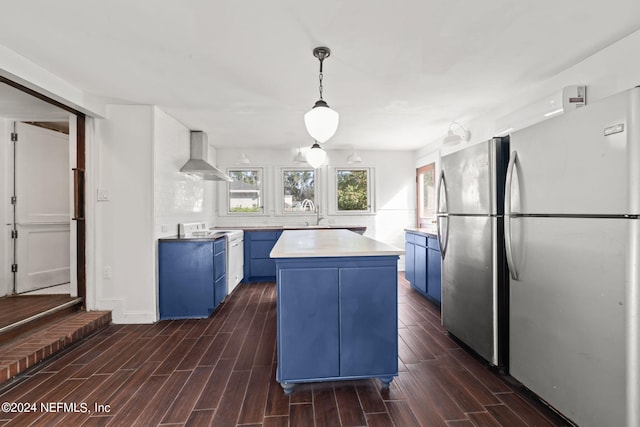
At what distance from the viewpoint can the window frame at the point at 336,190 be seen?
586 cm

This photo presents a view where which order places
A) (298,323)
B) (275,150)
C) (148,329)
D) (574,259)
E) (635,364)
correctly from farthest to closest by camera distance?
(275,150), (148,329), (298,323), (574,259), (635,364)

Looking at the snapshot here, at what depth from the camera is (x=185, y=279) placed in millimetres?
3434

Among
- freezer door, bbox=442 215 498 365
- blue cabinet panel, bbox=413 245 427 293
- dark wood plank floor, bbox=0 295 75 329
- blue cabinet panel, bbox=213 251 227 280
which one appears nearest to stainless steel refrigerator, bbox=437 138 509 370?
freezer door, bbox=442 215 498 365

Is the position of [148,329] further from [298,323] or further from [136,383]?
[298,323]

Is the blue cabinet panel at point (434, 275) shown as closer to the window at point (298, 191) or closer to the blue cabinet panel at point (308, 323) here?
the blue cabinet panel at point (308, 323)

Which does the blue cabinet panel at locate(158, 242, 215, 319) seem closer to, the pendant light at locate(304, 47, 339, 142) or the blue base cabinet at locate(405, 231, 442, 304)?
the pendant light at locate(304, 47, 339, 142)

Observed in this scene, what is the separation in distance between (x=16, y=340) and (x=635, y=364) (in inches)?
162

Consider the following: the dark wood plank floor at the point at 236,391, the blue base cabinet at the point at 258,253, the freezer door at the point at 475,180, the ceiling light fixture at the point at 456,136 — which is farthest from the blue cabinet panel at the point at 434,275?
the blue base cabinet at the point at 258,253

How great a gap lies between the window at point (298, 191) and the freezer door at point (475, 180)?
328 centimetres

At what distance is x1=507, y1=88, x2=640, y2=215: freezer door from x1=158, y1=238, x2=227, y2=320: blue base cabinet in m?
3.05

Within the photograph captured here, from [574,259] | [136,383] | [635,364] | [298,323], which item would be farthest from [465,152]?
[136,383]

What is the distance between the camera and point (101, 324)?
316 centimetres

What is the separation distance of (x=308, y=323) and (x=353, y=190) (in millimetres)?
4163

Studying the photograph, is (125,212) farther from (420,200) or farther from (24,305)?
(420,200)
